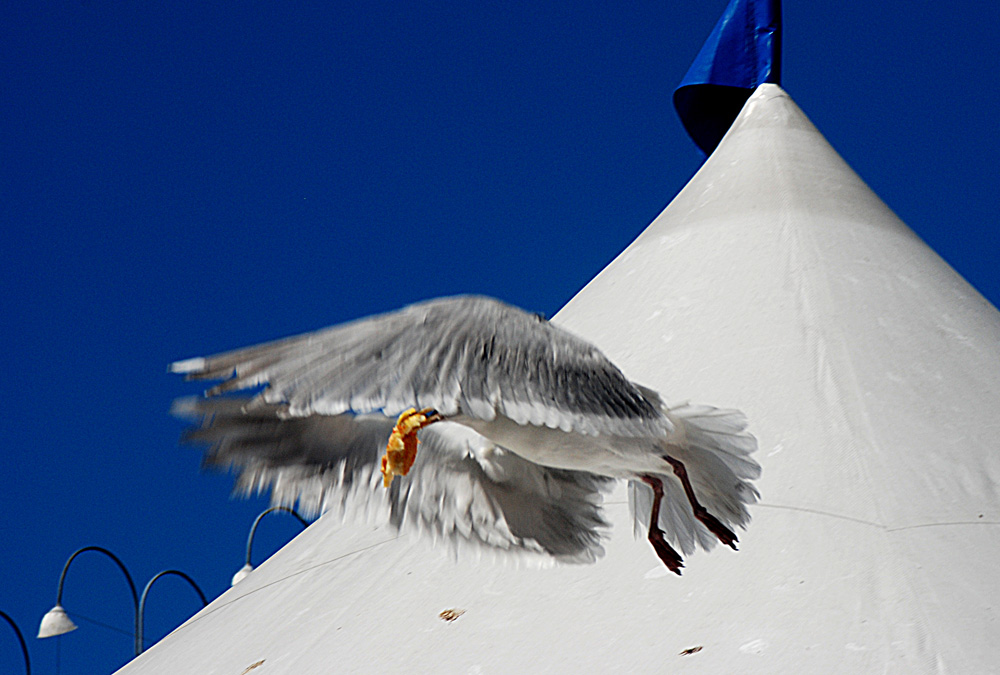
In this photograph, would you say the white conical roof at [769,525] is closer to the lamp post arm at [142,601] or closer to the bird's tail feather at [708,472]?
the bird's tail feather at [708,472]

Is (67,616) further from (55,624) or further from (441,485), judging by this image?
(441,485)

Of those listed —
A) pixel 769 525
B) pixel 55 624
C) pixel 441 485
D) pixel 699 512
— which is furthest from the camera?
pixel 55 624

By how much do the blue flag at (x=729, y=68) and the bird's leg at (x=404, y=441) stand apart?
21.9 feet

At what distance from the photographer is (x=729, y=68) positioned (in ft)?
29.1

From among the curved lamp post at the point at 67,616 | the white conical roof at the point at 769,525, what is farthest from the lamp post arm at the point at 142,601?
the white conical roof at the point at 769,525

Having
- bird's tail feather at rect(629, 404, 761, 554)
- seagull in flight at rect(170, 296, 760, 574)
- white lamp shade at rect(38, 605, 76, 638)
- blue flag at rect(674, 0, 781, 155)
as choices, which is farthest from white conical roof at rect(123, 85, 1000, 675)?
white lamp shade at rect(38, 605, 76, 638)

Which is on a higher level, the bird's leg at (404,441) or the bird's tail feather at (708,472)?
the bird's leg at (404,441)

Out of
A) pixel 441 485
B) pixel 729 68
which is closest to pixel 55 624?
pixel 441 485

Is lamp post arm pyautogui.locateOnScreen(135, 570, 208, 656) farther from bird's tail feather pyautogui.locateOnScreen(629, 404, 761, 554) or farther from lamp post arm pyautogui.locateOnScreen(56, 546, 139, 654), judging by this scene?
bird's tail feather pyautogui.locateOnScreen(629, 404, 761, 554)

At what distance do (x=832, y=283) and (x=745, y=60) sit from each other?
4.10m

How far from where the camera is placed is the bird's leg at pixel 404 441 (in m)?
2.55

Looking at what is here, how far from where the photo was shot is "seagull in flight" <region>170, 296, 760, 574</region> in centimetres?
237

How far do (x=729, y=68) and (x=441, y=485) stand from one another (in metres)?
6.56

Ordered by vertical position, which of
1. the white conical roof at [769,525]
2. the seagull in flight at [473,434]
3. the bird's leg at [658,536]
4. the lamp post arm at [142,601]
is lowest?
the lamp post arm at [142,601]
